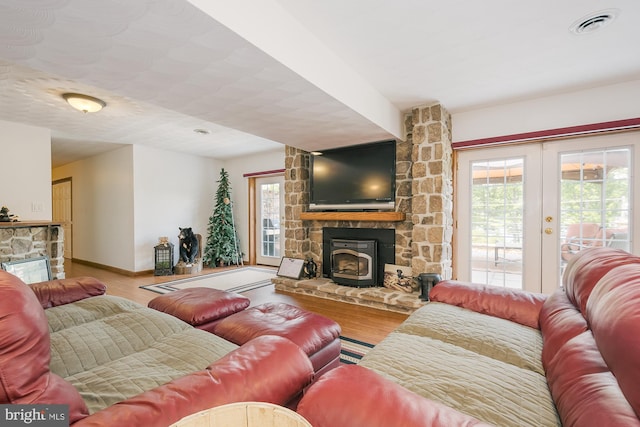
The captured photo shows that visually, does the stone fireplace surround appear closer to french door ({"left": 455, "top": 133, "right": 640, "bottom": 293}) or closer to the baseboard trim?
french door ({"left": 455, "top": 133, "right": 640, "bottom": 293})

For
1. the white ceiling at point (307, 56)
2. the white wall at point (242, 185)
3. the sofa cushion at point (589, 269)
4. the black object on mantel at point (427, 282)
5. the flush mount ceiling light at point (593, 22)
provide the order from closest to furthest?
the sofa cushion at point (589, 269), the white ceiling at point (307, 56), the flush mount ceiling light at point (593, 22), the black object on mantel at point (427, 282), the white wall at point (242, 185)

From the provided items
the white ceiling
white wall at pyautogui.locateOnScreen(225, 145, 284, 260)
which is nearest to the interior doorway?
white wall at pyautogui.locateOnScreen(225, 145, 284, 260)

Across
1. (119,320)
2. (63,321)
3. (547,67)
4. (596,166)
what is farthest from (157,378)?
(596,166)

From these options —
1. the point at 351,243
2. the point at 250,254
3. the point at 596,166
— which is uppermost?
the point at 596,166

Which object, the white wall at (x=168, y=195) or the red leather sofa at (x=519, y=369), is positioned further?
the white wall at (x=168, y=195)

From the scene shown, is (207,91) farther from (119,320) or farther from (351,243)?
(351,243)

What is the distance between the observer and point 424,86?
2.98m

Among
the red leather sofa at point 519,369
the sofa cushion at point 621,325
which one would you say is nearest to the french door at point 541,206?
the red leather sofa at point 519,369

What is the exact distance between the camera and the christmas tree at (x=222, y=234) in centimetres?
634

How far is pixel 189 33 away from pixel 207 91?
30.4 inches

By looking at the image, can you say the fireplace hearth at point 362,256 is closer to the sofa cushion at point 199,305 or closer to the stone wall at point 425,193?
the stone wall at point 425,193

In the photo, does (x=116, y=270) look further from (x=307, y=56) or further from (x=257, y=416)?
(x=257, y=416)

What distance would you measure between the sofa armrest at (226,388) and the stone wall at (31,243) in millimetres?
4138

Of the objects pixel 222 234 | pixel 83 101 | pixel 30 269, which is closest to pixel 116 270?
pixel 222 234
